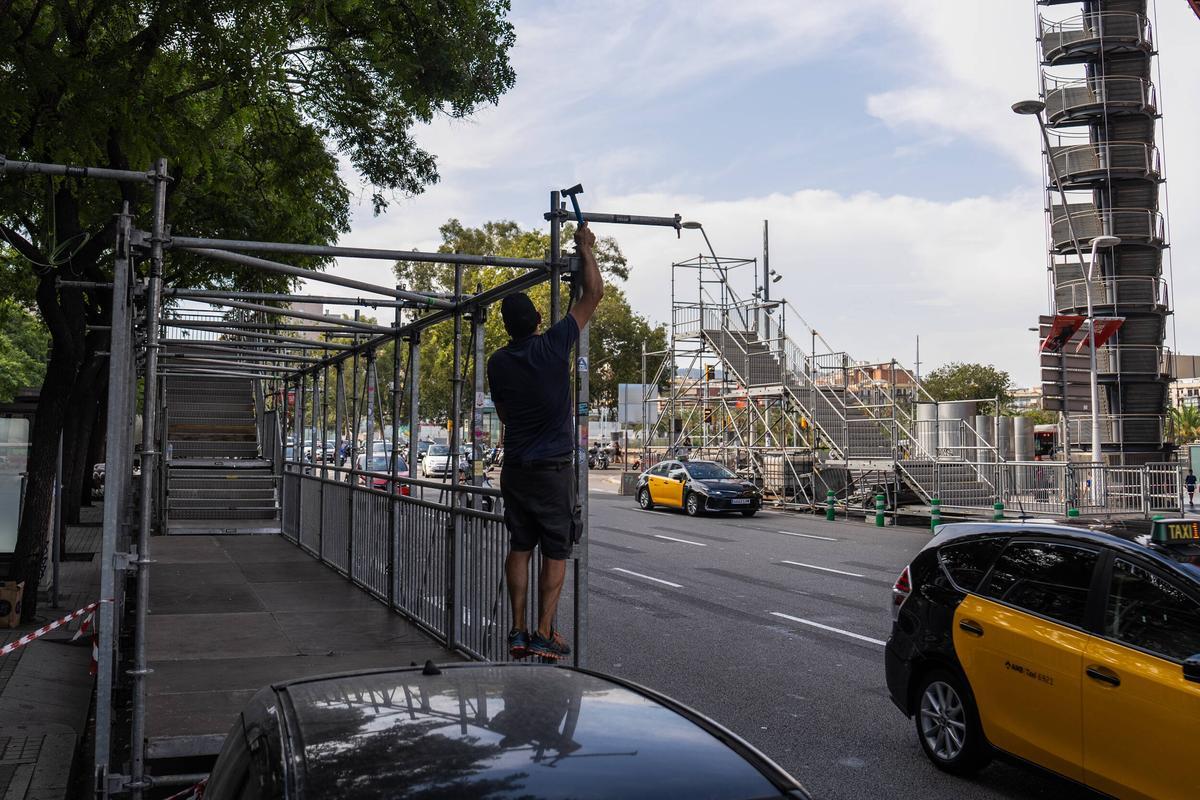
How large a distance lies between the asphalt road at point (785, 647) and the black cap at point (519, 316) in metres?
2.92

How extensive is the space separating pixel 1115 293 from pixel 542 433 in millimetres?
29912

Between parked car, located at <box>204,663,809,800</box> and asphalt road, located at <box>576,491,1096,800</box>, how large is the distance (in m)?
3.63

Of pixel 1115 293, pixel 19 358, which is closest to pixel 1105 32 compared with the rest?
pixel 1115 293

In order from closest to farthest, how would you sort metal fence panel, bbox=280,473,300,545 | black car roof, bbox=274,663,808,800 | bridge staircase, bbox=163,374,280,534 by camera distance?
black car roof, bbox=274,663,808,800, metal fence panel, bbox=280,473,300,545, bridge staircase, bbox=163,374,280,534

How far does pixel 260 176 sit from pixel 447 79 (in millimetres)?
4034

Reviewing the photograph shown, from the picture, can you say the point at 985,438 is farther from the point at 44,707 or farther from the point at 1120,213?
the point at 44,707

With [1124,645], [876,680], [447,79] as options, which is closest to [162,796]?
[1124,645]

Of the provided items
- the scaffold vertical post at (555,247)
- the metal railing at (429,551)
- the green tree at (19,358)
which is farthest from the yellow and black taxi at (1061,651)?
the green tree at (19,358)

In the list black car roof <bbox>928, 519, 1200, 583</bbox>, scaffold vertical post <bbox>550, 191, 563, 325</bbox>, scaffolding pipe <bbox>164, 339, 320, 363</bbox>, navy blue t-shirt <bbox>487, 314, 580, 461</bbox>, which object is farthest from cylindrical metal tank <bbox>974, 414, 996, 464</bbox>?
navy blue t-shirt <bbox>487, 314, 580, 461</bbox>

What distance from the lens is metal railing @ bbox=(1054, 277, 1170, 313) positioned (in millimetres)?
31500

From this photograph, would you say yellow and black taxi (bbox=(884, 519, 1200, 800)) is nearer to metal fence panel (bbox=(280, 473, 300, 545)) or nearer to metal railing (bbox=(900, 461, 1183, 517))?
metal fence panel (bbox=(280, 473, 300, 545))

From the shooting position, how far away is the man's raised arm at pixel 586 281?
19.6 feet

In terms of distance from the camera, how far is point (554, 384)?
5988 millimetres

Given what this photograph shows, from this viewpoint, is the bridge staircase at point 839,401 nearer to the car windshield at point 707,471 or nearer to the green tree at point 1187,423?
the car windshield at point 707,471
